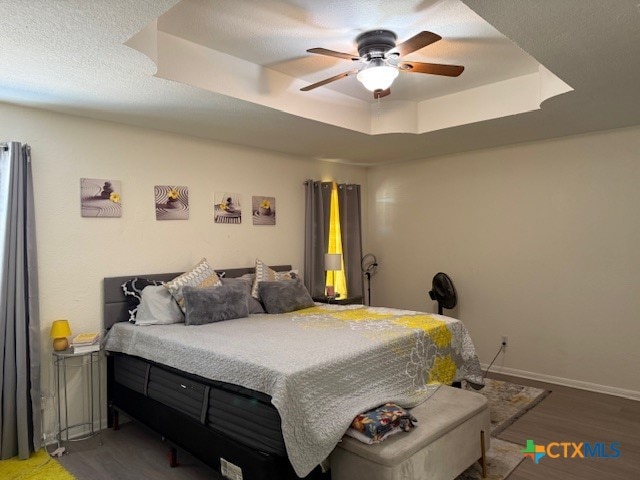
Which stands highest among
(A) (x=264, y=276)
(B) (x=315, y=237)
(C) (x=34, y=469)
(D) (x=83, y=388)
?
(B) (x=315, y=237)

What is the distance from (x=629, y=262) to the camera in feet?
12.8

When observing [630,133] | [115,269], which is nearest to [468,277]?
[630,133]

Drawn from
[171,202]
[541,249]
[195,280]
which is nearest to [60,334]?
[195,280]

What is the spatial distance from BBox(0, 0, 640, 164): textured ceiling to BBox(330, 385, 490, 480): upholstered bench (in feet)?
6.73

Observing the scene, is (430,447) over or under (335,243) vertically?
under

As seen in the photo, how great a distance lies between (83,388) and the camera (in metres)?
3.40

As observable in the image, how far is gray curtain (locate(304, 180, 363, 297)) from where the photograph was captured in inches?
201

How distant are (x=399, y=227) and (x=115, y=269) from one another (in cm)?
344

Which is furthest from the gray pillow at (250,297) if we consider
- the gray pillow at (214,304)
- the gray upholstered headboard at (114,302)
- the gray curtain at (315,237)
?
the gray curtain at (315,237)

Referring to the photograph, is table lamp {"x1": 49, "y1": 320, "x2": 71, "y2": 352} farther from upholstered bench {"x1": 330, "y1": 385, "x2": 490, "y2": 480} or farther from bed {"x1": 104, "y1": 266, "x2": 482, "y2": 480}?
upholstered bench {"x1": 330, "y1": 385, "x2": 490, "y2": 480}

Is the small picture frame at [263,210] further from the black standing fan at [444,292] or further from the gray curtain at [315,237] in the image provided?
the black standing fan at [444,292]

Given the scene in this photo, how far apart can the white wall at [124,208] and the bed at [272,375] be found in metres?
0.25

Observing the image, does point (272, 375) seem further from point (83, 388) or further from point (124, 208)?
point (124, 208)

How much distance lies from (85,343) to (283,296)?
1.62 m
